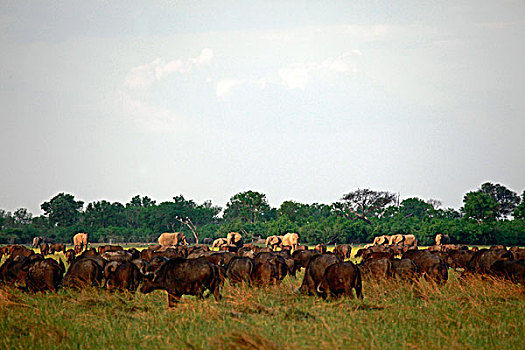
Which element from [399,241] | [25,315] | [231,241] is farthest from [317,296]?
[399,241]

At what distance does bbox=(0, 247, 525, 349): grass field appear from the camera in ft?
29.5

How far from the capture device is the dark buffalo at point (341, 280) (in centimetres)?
1312

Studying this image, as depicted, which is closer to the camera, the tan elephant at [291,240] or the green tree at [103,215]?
the tan elephant at [291,240]

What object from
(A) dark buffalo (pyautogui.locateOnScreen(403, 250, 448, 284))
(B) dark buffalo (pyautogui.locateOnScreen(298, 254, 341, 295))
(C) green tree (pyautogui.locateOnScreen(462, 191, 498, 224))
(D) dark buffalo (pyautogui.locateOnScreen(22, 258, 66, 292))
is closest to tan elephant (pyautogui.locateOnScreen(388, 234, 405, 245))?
(C) green tree (pyautogui.locateOnScreen(462, 191, 498, 224))

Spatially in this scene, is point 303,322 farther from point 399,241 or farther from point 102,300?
point 399,241

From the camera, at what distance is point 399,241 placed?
58.4 m

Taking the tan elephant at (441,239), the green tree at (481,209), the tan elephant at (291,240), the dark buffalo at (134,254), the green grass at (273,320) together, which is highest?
the green tree at (481,209)

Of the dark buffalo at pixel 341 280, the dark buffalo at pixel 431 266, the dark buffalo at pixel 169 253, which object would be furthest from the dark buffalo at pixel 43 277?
the dark buffalo at pixel 431 266

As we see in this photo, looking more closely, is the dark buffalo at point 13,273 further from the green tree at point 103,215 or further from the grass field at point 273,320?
the green tree at point 103,215

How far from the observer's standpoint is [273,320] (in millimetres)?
10875

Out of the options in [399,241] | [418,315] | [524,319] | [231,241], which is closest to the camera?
[524,319]

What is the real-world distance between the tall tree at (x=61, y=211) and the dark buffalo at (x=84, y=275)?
11444cm

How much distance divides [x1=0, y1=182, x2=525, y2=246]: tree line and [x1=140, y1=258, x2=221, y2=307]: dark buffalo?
50182mm

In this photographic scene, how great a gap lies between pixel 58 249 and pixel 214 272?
4193 centimetres
